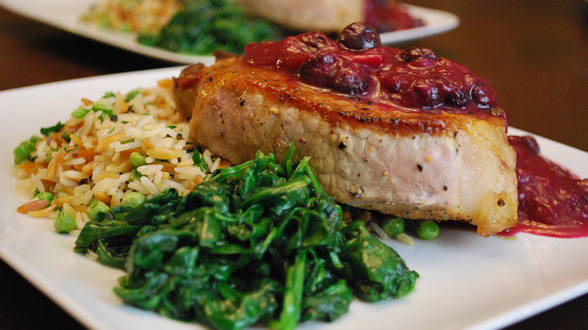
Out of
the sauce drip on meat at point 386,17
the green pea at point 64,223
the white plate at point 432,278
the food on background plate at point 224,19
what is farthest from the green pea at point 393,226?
the sauce drip on meat at point 386,17

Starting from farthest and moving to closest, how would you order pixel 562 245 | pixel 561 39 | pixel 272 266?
pixel 561 39 < pixel 562 245 < pixel 272 266

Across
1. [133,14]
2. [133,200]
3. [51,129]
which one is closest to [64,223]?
[133,200]

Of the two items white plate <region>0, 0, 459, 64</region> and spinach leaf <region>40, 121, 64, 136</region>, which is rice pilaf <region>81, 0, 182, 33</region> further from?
spinach leaf <region>40, 121, 64, 136</region>

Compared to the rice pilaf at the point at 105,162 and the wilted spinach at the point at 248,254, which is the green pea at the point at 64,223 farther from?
the wilted spinach at the point at 248,254

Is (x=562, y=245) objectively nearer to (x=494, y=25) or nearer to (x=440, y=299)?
(x=440, y=299)

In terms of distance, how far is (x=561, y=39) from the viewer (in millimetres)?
12266

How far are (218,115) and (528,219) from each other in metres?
2.55

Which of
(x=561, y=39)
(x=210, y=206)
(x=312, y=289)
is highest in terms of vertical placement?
(x=210, y=206)

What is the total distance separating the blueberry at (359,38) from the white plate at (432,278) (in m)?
1.60

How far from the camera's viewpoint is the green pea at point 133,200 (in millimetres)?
4016

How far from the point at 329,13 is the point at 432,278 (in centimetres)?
686

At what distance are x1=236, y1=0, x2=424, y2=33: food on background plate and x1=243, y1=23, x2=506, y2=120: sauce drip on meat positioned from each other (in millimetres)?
5335

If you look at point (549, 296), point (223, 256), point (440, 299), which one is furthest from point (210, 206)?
point (549, 296)

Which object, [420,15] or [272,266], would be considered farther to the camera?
[420,15]
